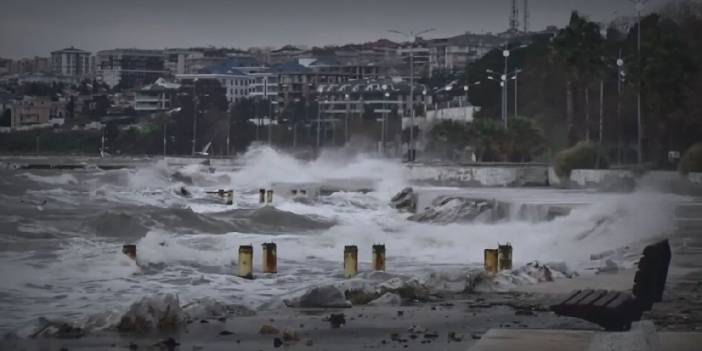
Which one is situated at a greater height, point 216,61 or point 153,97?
point 216,61

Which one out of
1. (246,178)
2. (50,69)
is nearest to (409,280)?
(50,69)

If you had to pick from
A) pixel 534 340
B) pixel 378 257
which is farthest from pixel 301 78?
pixel 534 340

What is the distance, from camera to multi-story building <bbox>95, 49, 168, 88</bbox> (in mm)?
55625

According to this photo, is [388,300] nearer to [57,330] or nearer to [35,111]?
[57,330]

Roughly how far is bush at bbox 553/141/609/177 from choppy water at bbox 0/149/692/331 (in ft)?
17.4

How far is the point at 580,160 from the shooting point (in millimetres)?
43406

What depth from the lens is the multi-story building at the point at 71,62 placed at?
40250mm

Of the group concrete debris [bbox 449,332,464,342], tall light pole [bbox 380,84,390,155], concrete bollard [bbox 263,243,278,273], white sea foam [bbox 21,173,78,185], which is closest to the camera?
concrete debris [bbox 449,332,464,342]

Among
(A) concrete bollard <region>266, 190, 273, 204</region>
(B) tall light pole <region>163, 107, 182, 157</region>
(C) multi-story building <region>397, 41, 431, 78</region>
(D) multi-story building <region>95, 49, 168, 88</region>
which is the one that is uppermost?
(C) multi-story building <region>397, 41, 431, 78</region>

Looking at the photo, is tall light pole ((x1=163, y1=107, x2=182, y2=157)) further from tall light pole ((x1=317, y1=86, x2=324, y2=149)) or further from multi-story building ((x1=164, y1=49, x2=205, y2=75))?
tall light pole ((x1=317, y1=86, x2=324, y2=149))

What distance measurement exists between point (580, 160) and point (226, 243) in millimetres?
21265

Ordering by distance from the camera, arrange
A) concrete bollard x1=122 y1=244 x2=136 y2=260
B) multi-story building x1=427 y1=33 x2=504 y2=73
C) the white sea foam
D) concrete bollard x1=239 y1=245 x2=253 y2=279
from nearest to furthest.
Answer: concrete bollard x1=239 y1=245 x2=253 y2=279 → concrete bollard x1=122 y1=244 x2=136 y2=260 → the white sea foam → multi-story building x1=427 y1=33 x2=504 y2=73

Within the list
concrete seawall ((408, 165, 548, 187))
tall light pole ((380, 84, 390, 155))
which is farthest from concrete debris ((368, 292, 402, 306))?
tall light pole ((380, 84, 390, 155))

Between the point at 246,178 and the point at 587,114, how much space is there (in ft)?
57.5
